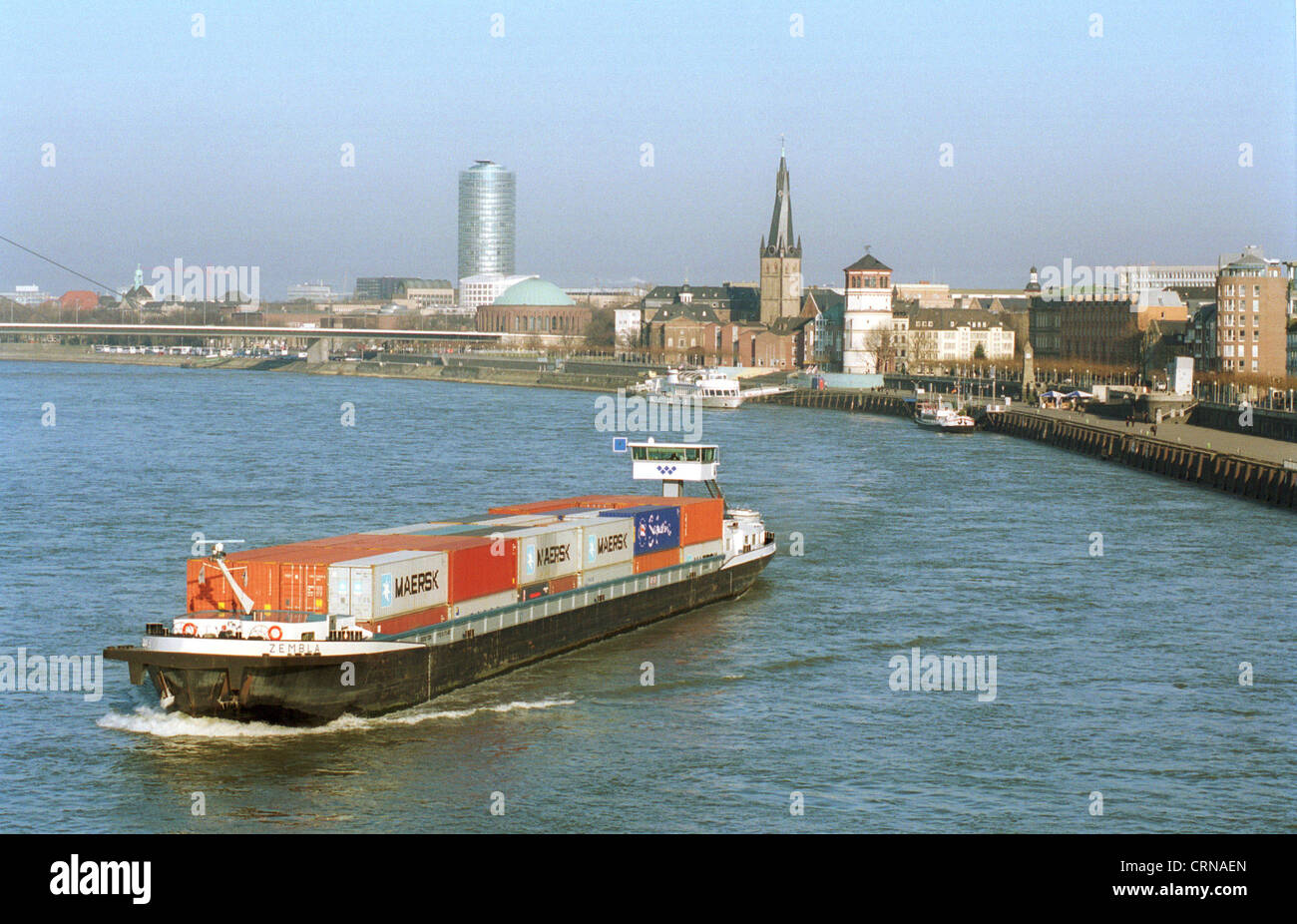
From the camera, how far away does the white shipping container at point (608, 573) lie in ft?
103

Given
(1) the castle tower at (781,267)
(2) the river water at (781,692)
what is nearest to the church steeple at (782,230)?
(1) the castle tower at (781,267)

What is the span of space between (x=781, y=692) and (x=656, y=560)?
26.9 ft

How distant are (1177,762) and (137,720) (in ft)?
49.9

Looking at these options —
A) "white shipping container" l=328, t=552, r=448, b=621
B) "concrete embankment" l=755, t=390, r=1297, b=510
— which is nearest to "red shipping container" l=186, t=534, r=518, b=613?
"white shipping container" l=328, t=552, r=448, b=621

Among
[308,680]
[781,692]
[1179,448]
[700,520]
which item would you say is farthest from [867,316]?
[308,680]

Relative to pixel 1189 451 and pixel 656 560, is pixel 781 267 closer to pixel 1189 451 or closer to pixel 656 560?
pixel 1189 451

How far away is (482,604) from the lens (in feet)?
90.6

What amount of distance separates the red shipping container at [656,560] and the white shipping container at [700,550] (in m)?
0.33

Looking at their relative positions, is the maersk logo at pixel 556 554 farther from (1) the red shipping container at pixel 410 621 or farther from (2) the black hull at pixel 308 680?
(1) the red shipping container at pixel 410 621

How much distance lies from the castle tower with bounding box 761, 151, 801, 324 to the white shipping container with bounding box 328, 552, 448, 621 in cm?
16271

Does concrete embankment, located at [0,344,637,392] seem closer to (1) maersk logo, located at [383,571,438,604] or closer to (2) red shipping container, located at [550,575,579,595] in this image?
(2) red shipping container, located at [550,575,579,595]
